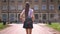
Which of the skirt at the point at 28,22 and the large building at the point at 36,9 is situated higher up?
the skirt at the point at 28,22

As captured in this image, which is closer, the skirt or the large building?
the skirt

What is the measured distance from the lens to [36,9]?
308 feet

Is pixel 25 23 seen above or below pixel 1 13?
above

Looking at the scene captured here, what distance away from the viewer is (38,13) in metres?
93.2

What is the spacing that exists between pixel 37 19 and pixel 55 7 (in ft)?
30.2

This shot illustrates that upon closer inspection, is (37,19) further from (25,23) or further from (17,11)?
(25,23)

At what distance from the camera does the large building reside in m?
92.1

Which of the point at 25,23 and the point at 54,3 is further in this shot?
the point at 54,3

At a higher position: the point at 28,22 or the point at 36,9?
the point at 28,22

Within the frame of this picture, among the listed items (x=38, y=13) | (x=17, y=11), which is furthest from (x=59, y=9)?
(x=17, y=11)

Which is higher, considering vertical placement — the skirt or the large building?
the skirt

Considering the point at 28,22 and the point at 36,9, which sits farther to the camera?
the point at 36,9

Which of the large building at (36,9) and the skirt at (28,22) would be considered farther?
the large building at (36,9)

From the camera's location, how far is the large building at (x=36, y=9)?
92.1 meters
